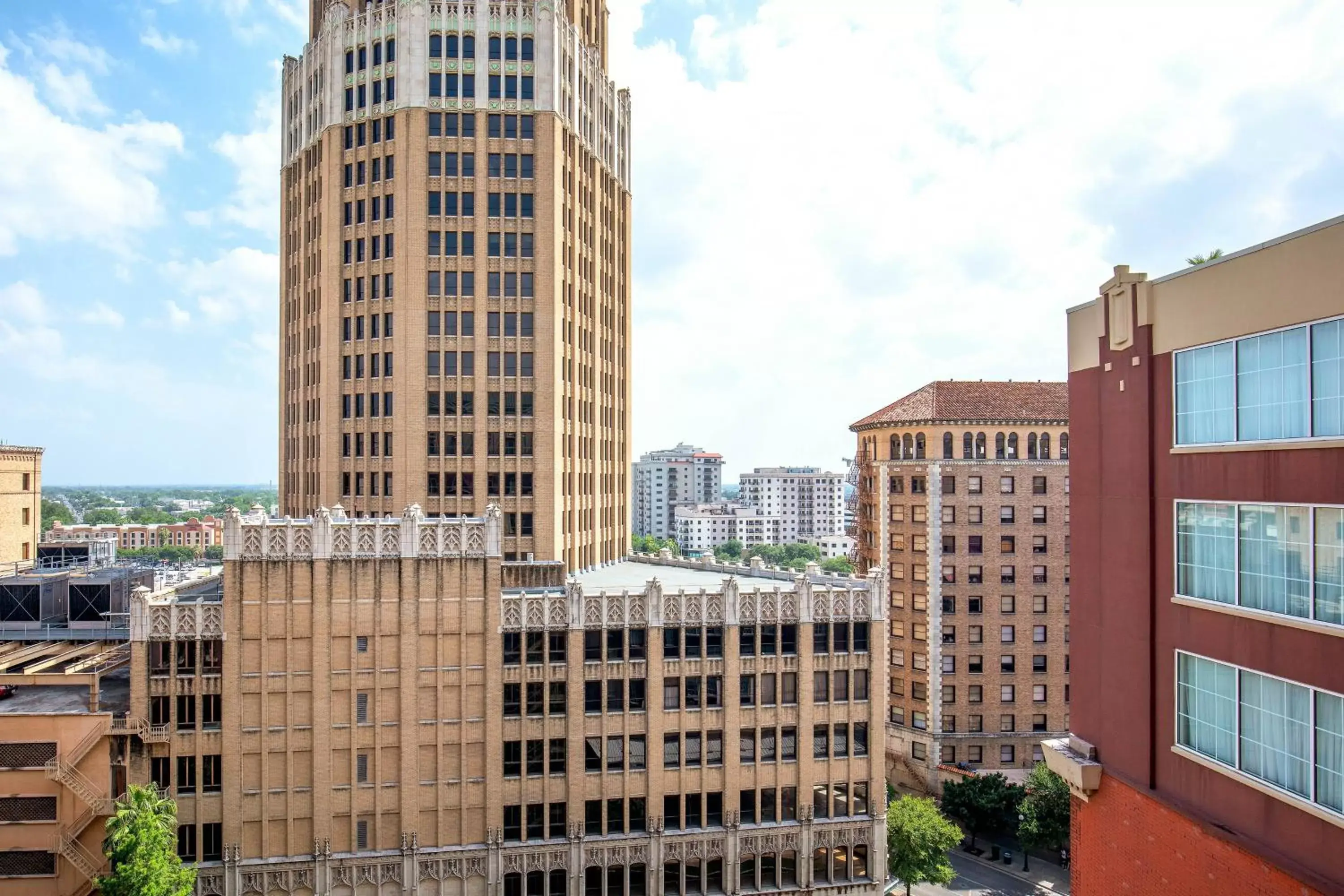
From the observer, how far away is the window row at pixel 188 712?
43.6m

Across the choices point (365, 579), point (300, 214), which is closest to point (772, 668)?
point (365, 579)

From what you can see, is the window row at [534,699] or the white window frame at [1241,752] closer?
the white window frame at [1241,752]

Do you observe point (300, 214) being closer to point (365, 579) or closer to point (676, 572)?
point (365, 579)

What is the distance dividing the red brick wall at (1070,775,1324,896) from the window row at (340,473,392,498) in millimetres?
48267

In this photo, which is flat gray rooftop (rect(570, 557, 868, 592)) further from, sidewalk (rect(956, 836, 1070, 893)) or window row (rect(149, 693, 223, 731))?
sidewalk (rect(956, 836, 1070, 893))

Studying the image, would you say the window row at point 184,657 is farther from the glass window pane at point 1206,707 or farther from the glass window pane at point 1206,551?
the glass window pane at point 1206,551

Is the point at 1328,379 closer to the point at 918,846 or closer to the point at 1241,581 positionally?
the point at 1241,581

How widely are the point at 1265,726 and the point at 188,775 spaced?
50.1 meters

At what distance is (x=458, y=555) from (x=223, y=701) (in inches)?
597

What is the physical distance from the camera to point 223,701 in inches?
1735

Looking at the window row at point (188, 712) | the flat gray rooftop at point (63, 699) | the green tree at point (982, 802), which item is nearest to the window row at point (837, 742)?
the green tree at point (982, 802)

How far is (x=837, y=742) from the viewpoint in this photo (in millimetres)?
49562

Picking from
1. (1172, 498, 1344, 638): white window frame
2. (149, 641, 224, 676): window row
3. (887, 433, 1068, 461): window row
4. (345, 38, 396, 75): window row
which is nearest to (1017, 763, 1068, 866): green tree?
(887, 433, 1068, 461): window row

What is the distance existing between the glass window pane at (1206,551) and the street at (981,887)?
5478cm
